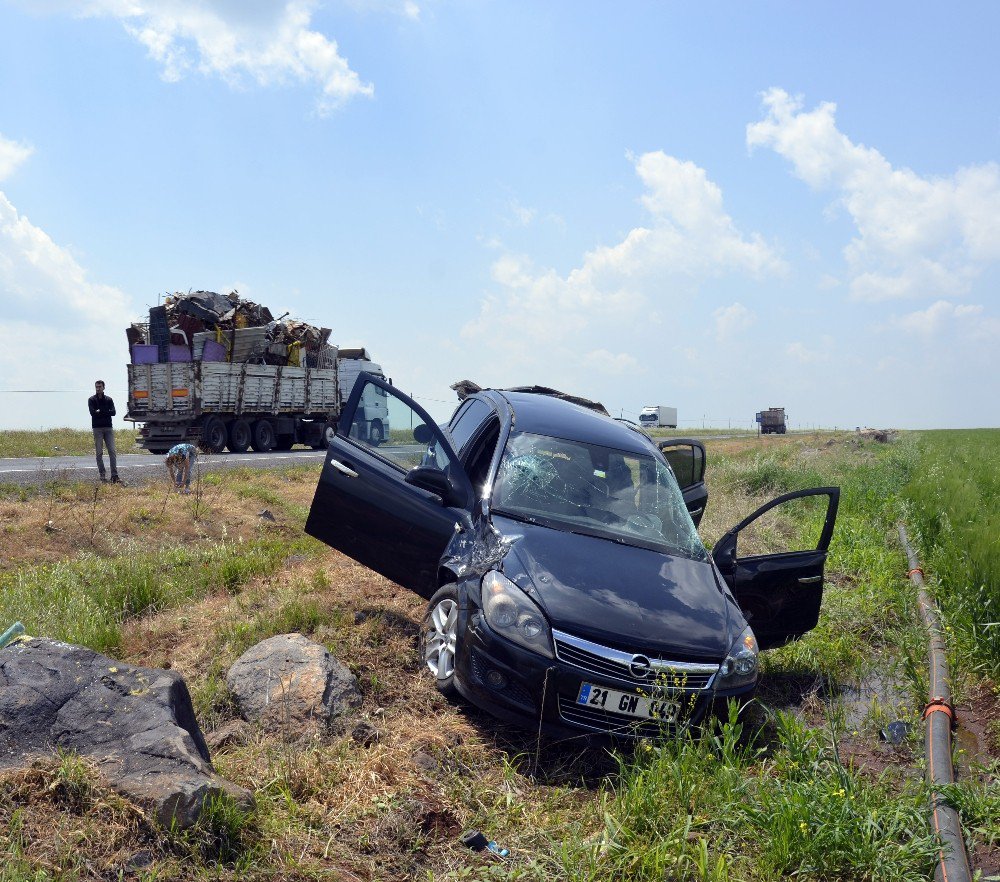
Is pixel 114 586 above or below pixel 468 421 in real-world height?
below

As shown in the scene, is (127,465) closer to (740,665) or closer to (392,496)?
(392,496)

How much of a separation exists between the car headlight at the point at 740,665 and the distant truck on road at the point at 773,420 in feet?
245

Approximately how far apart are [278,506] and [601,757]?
10016 millimetres

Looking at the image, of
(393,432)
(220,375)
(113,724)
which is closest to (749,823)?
(113,724)

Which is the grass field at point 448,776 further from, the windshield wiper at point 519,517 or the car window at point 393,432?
the car window at point 393,432

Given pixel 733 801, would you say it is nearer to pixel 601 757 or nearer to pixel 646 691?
pixel 646 691

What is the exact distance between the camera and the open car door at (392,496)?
5.98m

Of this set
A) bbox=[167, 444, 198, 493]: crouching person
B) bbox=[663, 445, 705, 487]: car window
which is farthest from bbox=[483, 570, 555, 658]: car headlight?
bbox=[167, 444, 198, 493]: crouching person

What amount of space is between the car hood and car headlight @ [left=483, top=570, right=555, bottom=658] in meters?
0.06

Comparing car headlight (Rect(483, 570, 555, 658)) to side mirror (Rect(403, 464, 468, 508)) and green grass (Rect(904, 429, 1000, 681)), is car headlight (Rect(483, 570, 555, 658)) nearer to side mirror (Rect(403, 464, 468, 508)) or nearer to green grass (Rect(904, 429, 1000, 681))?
side mirror (Rect(403, 464, 468, 508))

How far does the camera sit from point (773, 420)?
7650cm

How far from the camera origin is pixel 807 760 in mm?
4258

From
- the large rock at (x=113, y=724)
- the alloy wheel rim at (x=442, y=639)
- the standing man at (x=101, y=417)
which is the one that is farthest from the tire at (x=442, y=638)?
the standing man at (x=101, y=417)

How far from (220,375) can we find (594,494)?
2014cm
